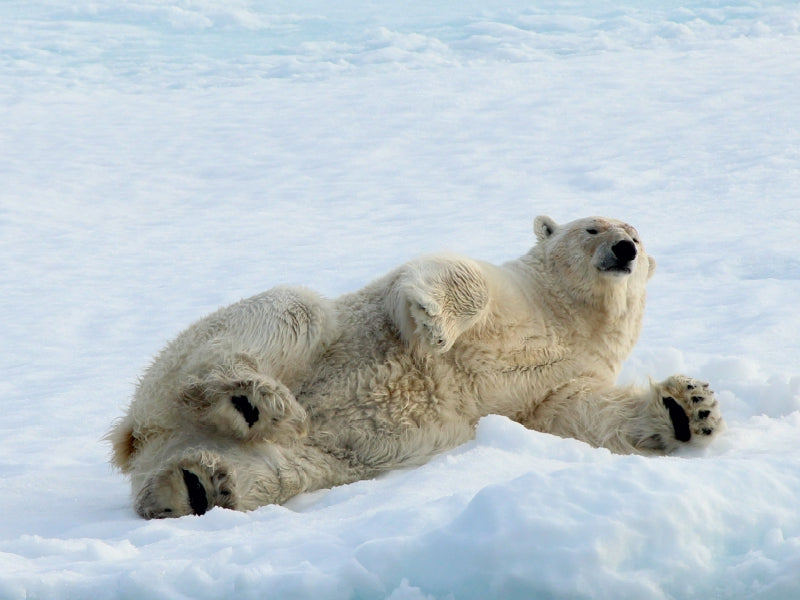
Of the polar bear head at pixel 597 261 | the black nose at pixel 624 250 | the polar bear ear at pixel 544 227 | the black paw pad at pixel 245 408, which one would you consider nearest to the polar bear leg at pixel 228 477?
the black paw pad at pixel 245 408

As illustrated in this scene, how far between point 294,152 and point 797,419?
8.19m

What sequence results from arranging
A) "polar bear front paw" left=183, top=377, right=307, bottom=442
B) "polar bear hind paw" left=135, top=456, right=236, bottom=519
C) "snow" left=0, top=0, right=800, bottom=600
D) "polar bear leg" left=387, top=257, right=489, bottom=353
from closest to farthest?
"snow" left=0, top=0, right=800, bottom=600, "polar bear hind paw" left=135, top=456, right=236, bottom=519, "polar bear front paw" left=183, top=377, right=307, bottom=442, "polar bear leg" left=387, top=257, right=489, bottom=353

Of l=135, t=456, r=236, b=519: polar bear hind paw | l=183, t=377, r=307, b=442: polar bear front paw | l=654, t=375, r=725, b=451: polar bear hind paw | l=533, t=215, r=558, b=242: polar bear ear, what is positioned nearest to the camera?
l=135, t=456, r=236, b=519: polar bear hind paw

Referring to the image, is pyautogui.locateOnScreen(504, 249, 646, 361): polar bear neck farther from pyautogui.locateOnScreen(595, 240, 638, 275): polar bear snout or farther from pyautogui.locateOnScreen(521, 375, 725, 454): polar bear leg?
pyautogui.locateOnScreen(521, 375, 725, 454): polar bear leg

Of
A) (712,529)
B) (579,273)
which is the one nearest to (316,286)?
(579,273)

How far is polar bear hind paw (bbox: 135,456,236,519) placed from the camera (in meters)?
3.87

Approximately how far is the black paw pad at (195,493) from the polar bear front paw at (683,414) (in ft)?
5.82

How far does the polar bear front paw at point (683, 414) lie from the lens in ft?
14.2

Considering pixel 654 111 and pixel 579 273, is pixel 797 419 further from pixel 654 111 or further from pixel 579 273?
pixel 654 111

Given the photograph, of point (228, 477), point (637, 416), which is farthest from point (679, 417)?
point (228, 477)

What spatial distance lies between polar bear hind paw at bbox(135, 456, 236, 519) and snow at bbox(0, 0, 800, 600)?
0.30 feet

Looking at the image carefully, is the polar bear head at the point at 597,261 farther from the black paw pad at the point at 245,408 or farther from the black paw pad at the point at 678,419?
the black paw pad at the point at 245,408

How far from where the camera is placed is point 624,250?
4723 mm

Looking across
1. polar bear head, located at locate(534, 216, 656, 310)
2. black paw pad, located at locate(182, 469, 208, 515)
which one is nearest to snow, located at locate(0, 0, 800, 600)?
black paw pad, located at locate(182, 469, 208, 515)
